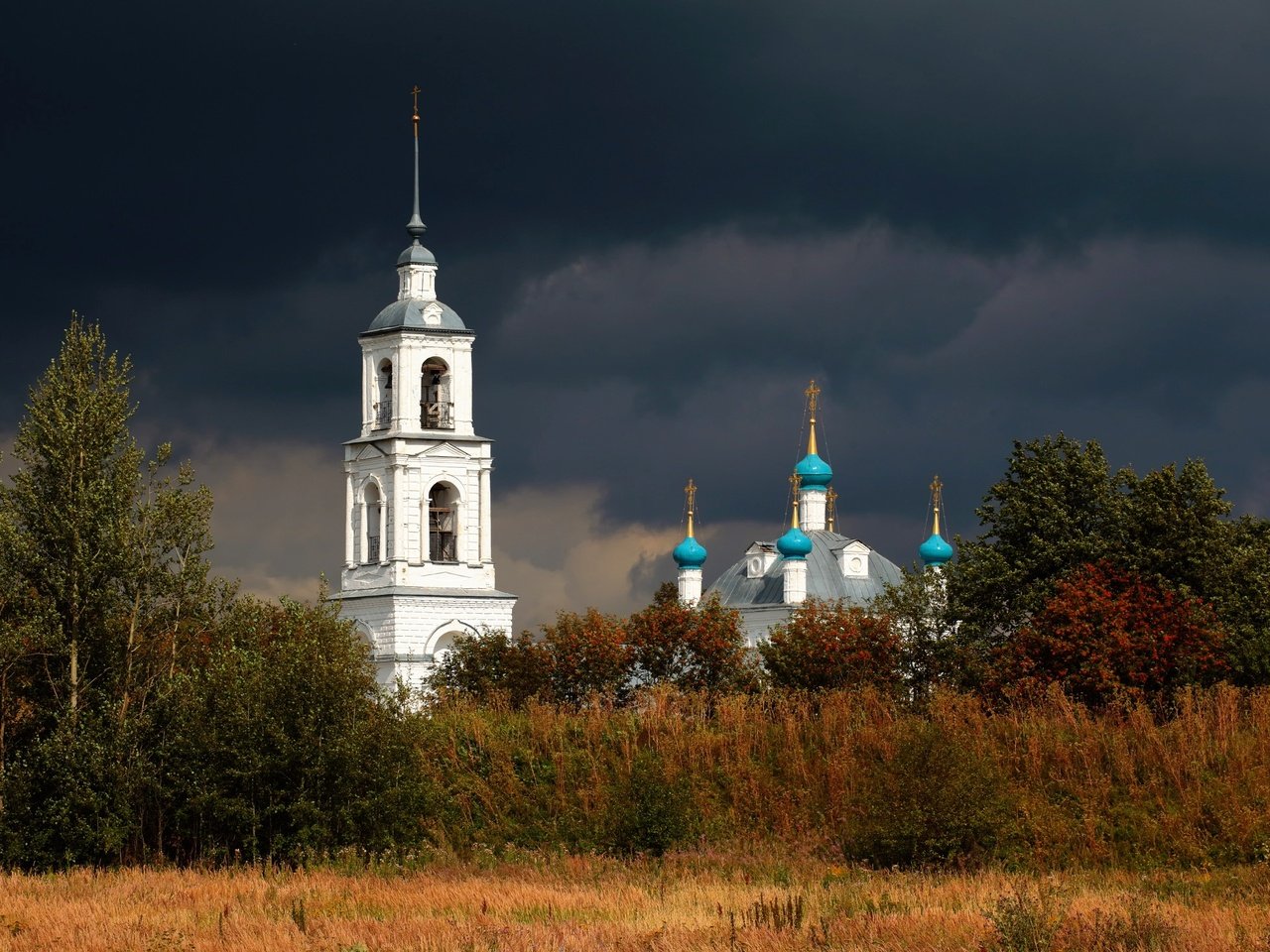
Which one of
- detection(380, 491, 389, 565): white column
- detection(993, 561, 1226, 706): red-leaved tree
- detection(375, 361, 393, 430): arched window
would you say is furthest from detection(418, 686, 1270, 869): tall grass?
detection(375, 361, 393, 430): arched window

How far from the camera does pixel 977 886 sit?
2612cm

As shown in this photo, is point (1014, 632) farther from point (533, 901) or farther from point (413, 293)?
point (413, 293)

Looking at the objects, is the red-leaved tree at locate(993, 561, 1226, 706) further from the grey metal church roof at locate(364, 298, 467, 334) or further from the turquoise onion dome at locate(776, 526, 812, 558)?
the turquoise onion dome at locate(776, 526, 812, 558)

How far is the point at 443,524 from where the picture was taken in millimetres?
91688

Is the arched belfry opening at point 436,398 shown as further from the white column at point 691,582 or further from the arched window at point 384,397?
the white column at point 691,582

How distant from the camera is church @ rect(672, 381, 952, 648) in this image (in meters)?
107

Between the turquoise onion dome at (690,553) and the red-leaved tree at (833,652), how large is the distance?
163 feet

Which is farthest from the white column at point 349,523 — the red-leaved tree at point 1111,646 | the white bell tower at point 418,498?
the red-leaved tree at point 1111,646

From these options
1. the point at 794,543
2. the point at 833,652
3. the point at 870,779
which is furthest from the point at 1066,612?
the point at 794,543

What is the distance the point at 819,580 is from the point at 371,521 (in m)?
28.8

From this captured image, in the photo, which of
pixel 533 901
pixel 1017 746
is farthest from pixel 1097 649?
pixel 533 901

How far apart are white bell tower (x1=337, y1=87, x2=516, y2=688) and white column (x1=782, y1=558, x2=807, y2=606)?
20.9m

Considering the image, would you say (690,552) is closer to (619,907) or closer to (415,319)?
(415,319)

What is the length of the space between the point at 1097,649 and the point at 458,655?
96.4ft
